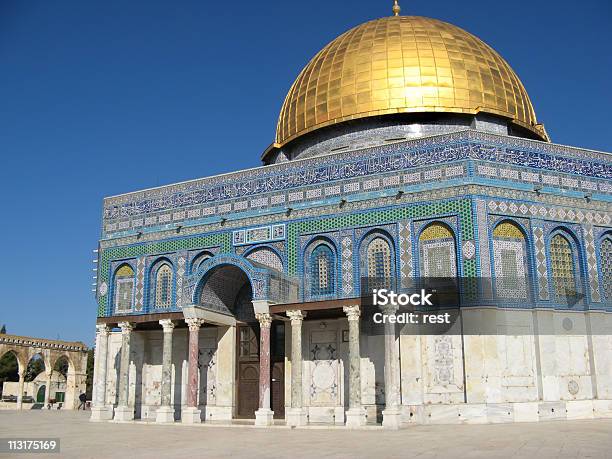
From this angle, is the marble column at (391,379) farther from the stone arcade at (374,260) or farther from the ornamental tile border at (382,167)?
the ornamental tile border at (382,167)

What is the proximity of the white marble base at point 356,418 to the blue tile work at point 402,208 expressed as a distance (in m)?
3.15

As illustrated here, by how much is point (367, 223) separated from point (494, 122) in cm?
613

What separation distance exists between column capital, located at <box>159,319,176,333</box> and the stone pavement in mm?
3867

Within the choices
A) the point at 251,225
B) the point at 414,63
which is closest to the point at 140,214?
the point at 251,225

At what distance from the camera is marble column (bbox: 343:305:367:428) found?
52.9 feet

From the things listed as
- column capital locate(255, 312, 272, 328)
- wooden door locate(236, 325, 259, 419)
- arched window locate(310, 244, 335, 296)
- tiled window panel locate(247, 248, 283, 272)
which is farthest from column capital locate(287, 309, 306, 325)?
wooden door locate(236, 325, 259, 419)

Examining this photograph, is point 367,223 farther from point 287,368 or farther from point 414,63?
point 414,63

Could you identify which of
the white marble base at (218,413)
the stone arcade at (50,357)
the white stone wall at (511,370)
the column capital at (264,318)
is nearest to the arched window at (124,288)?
the white marble base at (218,413)

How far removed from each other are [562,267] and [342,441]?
Result: 842 cm

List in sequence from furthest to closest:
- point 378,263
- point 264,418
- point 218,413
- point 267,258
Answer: point 218,413 < point 267,258 < point 378,263 < point 264,418

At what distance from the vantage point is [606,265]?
1828cm

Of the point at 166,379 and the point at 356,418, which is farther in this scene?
the point at 166,379

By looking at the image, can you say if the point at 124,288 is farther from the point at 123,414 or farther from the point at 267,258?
the point at 267,258

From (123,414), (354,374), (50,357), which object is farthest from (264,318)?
(50,357)
